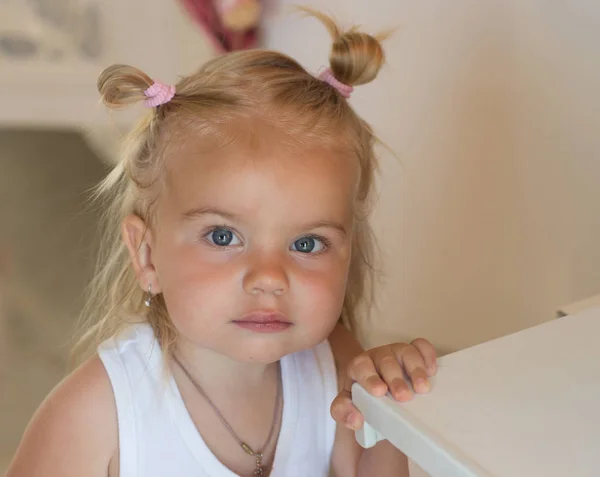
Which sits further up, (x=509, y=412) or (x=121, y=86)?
(x=121, y=86)

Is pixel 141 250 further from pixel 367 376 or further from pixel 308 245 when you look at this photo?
pixel 367 376

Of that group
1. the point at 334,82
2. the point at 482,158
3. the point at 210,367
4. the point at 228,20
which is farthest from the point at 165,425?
the point at 228,20

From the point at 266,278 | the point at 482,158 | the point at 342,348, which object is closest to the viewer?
the point at 266,278

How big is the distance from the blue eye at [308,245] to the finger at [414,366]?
0.15m

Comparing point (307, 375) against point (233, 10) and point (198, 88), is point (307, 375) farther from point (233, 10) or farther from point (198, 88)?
point (233, 10)

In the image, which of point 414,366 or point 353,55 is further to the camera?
point 353,55

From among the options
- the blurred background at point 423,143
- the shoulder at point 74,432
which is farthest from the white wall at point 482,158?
the shoulder at point 74,432

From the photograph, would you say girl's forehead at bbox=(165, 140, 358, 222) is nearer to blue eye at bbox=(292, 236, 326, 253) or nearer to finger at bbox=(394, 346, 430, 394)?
blue eye at bbox=(292, 236, 326, 253)

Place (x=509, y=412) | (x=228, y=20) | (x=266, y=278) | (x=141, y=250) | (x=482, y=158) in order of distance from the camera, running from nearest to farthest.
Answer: (x=509, y=412), (x=266, y=278), (x=141, y=250), (x=482, y=158), (x=228, y=20)

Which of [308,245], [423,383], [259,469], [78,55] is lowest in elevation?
[259,469]

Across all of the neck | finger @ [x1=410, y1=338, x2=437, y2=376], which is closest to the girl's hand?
finger @ [x1=410, y1=338, x2=437, y2=376]

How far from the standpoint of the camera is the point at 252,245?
2.33 feet

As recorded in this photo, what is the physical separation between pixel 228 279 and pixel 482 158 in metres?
0.59

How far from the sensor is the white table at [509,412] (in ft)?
1.42
